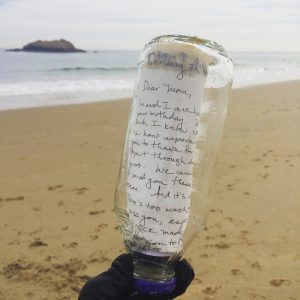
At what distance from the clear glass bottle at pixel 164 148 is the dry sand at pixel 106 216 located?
1.54m

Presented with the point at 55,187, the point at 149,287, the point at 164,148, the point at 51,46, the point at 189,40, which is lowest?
the point at 51,46

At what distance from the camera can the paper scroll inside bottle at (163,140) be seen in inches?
47.1

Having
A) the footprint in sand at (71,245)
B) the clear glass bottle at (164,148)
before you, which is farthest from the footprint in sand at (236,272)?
the clear glass bottle at (164,148)

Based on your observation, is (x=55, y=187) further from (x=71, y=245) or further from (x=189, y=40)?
(x=189, y=40)

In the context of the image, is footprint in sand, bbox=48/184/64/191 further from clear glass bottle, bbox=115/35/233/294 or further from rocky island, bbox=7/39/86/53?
rocky island, bbox=7/39/86/53

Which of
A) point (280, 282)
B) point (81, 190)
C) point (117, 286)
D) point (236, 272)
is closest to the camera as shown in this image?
point (117, 286)

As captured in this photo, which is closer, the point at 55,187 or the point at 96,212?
the point at 96,212

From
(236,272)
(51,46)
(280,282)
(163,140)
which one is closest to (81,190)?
(236,272)

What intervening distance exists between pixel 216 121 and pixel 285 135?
559 centimetres

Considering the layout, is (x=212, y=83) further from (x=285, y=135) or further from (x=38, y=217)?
(x=285, y=135)

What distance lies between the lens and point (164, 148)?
3.95ft

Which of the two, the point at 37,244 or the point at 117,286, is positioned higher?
the point at 117,286

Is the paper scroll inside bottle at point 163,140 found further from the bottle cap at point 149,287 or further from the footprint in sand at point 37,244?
the footprint in sand at point 37,244

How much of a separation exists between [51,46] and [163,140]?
73554mm
